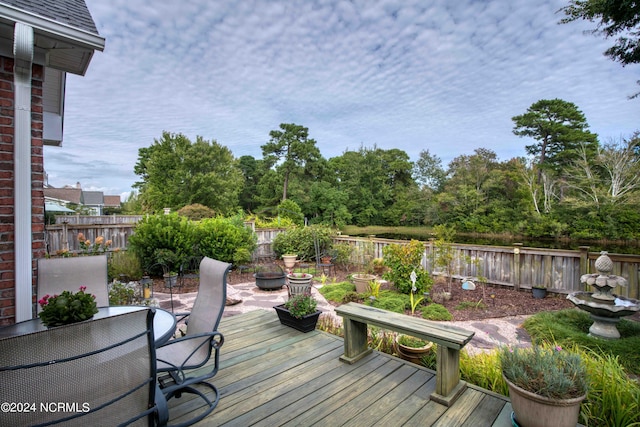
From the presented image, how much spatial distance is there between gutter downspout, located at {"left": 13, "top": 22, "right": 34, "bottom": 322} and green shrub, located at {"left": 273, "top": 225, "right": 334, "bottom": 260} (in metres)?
7.08

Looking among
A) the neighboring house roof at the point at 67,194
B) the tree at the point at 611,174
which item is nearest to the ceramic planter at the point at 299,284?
the tree at the point at 611,174

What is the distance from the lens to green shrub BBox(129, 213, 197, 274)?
7004mm

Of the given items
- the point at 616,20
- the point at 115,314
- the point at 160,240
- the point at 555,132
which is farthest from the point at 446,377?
the point at 555,132

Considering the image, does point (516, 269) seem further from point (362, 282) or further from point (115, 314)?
point (115, 314)

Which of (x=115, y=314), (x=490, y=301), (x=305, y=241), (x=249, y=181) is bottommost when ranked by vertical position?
(x=490, y=301)

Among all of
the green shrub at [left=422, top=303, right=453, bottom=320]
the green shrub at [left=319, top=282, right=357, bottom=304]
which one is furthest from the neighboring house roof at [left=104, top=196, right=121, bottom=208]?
the green shrub at [left=422, top=303, right=453, bottom=320]

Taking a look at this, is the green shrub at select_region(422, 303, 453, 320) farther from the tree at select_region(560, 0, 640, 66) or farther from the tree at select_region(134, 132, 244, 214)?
the tree at select_region(134, 132, 244, 214)

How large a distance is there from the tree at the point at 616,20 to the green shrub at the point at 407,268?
4226mm

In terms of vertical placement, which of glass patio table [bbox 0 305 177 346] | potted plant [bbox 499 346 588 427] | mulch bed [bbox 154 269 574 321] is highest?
glass patio table [bbox 0 305 177 346]

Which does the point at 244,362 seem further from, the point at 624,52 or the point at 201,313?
the point at 624,52

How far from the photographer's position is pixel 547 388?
1.69 m

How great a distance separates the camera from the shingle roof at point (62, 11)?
2.20 m

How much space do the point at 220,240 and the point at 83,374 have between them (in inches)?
283

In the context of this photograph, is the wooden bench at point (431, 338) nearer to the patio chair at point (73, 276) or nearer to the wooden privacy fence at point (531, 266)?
the patio chair at point (73, 276)
